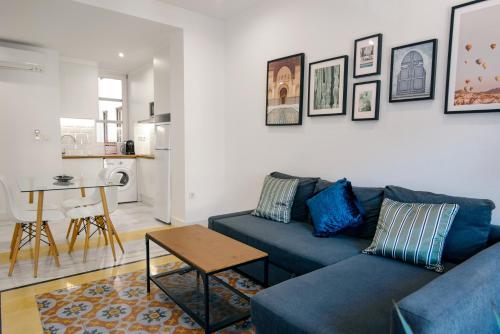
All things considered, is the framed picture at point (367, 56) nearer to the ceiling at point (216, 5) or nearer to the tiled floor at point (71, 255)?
the ceiling at point (216, 5)

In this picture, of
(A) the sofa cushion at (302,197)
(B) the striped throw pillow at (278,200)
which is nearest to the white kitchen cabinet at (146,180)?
(B) the striped throw pillow at (278,200)

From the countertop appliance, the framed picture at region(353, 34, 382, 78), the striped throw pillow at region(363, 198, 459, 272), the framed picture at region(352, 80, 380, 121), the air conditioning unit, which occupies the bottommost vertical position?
the striped throw pillow at region(363, 198, 459, 272)

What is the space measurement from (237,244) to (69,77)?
5.05 metres

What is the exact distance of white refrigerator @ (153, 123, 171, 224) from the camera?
4.38m

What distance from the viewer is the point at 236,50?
409cm

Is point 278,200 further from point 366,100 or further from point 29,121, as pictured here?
point 29,121

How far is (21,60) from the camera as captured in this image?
4.49 metres

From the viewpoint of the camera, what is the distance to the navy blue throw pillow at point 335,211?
235cm

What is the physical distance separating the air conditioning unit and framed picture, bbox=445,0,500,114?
17.5 ft

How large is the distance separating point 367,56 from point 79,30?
12.1 feet

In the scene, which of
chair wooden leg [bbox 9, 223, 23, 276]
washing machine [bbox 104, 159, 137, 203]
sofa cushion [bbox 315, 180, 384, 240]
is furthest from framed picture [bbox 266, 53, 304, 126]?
washing machine [bbox 104, 159, 137, 203]

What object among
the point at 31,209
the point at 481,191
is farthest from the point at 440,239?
the point at 31,209

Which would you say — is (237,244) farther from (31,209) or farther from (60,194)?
(60,194)

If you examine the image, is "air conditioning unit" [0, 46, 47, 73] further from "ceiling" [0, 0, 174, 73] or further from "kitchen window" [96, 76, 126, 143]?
"kitchen window" [96, 76, 126, 143]
